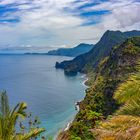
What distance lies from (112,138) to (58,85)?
175360 millimetres

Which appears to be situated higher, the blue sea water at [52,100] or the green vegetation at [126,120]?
the green vegetation at [126,120]

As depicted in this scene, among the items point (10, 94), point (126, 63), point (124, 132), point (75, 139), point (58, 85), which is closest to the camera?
point (124, 132)

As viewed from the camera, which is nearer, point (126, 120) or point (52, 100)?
point (126, 120)

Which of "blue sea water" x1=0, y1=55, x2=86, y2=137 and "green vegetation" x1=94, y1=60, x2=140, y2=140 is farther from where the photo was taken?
"blue sea water" x1=0, y1=55, x2=86, y2=137

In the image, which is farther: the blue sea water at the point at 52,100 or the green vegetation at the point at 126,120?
the blue sea water at the point at 52,100

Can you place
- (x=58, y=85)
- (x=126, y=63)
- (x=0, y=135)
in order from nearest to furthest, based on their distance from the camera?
1. (x=0, y=135)
2. (x=126, y=63)
3. (x=58, y=85)

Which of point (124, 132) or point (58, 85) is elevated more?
point (124, 132)

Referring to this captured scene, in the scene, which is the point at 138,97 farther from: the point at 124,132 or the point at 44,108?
the point at 44,108

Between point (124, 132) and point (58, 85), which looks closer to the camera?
point (124, 132)

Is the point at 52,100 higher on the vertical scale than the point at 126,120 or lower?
lower

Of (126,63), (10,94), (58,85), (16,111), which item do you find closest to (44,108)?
(126,63)

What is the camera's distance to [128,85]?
1275 cm

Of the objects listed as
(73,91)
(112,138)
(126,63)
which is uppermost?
(112,138)

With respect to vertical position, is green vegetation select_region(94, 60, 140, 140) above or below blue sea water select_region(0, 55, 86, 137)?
above
